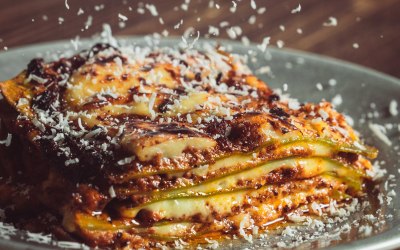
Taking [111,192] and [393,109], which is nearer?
[111,192]

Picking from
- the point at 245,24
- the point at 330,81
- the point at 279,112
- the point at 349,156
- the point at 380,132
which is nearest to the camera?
the point at 279,112

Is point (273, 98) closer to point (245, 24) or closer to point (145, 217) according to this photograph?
point (145, 217)

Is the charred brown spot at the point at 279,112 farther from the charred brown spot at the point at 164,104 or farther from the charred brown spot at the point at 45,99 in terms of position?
the charred brown spot at the point at 45,99

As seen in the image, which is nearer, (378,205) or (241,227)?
(241,227)

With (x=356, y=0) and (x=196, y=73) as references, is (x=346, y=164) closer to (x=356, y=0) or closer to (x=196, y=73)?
(x=196, y=73)

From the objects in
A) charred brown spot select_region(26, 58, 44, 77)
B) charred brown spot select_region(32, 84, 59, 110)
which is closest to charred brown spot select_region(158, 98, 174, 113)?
charred brown spot select_region(32, 84, 59, 110)

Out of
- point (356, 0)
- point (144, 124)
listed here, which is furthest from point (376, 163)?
point (356, 0)

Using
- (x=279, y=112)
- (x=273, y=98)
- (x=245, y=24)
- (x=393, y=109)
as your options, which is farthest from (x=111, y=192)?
(x=245, y=24)
